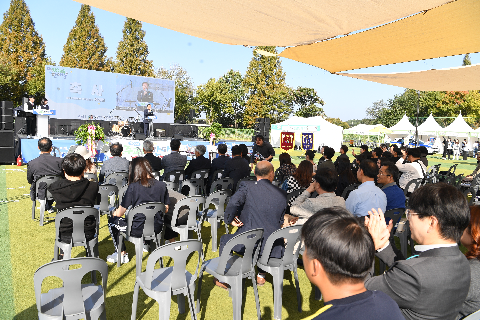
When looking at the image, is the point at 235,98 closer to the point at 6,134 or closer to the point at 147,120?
the point at 147,120

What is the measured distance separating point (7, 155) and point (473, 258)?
13922 mm

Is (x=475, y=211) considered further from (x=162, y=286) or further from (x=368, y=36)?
(x=368, y=36)

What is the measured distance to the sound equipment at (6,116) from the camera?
11.2 meters

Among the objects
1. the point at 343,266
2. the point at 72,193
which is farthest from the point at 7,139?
the point at 343,266

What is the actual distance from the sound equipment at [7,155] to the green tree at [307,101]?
1760 inches

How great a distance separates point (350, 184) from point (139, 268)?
12.5 ft

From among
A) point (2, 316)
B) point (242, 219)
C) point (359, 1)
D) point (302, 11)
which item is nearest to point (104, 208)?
point (2, 316)

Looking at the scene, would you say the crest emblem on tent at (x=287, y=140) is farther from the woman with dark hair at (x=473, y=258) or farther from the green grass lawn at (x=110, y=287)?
the woman with dark hair at (x=473, y=258)

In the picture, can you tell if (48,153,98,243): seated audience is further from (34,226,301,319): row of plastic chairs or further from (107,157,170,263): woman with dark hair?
(34,226,301,319): row of plastic chairs

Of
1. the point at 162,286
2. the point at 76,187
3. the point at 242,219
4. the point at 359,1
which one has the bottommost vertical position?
the point at 162,286

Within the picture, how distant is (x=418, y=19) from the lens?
11.3 ft

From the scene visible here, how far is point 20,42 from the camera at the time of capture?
34188 millimetres

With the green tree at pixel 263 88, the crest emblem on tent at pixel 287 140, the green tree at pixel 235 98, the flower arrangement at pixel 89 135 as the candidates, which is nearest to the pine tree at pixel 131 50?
the green tree at pixel 235 98

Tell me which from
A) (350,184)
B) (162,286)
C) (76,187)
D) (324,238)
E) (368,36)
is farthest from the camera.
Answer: (350,184)
